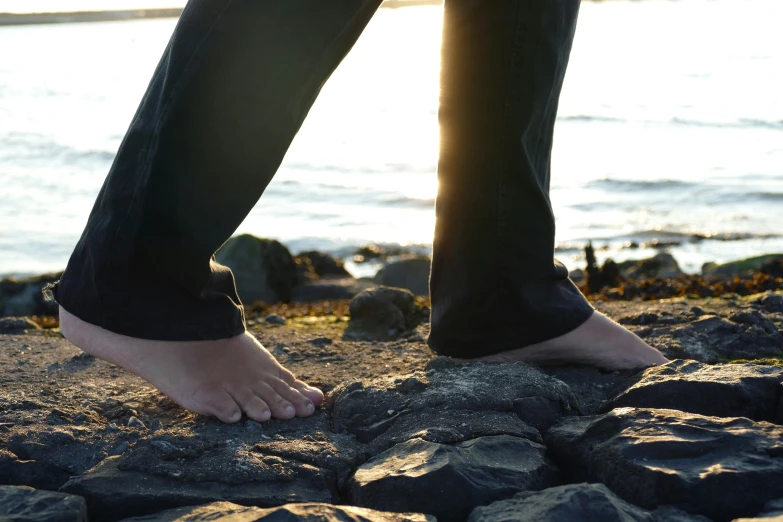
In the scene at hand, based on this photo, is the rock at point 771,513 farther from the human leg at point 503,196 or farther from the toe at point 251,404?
the toe at point 251,404

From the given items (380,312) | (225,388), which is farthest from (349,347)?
(225,388)

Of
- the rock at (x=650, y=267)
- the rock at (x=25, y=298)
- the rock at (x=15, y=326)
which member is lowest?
the rock at (x=25, y=298)

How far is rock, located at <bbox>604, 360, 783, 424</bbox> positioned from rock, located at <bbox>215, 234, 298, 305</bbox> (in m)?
4.72

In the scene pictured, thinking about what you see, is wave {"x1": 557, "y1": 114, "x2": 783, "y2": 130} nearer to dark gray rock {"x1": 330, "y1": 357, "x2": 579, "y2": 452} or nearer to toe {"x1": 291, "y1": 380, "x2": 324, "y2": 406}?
dark gray rock {"x1": 330, "y1": 357, "x2": 579, "y2": 452}

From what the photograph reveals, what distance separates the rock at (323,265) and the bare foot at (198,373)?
5229 mm

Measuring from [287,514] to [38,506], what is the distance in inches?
18.6

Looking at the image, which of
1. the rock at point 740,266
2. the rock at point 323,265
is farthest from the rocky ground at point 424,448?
the rock at point 323,265

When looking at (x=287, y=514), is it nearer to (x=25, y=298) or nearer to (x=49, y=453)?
(x=49, y=453)

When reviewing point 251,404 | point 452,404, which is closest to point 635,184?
point 452,404

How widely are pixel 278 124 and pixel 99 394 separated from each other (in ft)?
3.11

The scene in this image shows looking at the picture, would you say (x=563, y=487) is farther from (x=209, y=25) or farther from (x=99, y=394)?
(x=99, y=394)

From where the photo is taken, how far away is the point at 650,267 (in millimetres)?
7125

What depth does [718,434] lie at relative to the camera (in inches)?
62.0

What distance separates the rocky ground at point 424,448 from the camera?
145 centimetres
